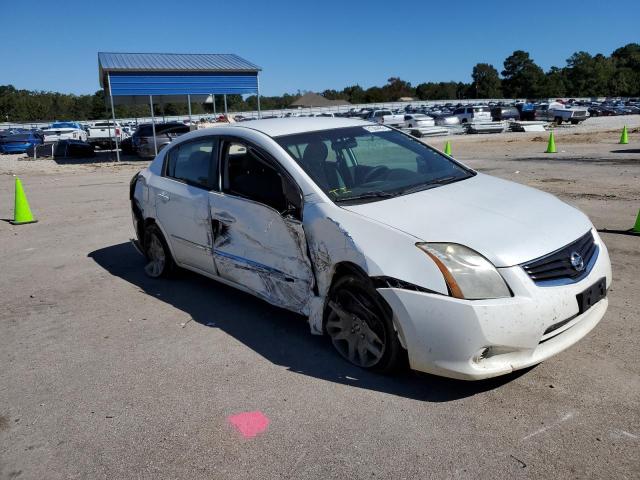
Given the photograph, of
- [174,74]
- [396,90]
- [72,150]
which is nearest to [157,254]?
[174,74]

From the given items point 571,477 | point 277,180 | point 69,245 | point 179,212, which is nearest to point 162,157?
point 179,212

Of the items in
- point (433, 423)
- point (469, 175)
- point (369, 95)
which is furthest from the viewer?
point (369, 95)

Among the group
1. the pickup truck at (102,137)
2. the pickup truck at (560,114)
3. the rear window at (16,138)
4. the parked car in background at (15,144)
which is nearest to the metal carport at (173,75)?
the pickup truck at (102,137)

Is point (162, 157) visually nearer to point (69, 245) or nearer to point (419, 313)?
point (69, 245)

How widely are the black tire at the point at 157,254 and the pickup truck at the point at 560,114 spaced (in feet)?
134

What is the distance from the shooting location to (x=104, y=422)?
332cm

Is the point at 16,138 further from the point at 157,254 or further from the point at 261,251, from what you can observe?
the point at 261,251

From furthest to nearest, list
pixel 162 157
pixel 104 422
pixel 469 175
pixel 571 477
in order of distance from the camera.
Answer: pixel 162 157 → pixel 469 175 → pixel 104 422 → pixel 571 477

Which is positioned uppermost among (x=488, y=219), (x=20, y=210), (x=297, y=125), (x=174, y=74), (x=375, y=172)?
(x=174, y=74)

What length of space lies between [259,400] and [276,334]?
103 centimetres

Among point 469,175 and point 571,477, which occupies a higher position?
point 469,175

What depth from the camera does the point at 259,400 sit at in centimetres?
347

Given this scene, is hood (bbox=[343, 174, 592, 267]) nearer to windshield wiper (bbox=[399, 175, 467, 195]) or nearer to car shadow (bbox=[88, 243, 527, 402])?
windshield wiper (bbox=[399, 175, 467, 195])

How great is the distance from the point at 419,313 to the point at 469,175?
6.19 ft
